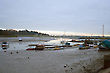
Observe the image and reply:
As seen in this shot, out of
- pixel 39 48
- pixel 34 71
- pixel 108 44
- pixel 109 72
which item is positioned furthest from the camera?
pixel 39 48

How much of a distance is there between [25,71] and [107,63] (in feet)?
25.4

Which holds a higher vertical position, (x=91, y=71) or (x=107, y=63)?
(x=107, y=63)

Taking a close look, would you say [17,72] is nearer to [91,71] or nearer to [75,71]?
[75,71]

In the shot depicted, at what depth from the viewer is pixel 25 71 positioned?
11.5 meters

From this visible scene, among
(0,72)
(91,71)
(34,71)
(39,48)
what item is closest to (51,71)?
(34,71)

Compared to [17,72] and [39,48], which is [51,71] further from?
[39,48]

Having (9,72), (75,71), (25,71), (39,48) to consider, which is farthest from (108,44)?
(39,48)

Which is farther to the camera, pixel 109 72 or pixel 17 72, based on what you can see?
pixel 17 72

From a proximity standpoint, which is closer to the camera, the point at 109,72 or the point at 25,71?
the point at 109,72

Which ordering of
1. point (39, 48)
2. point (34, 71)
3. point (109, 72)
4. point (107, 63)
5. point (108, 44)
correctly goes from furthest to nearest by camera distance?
point (39, 48) → point (108, 44) → point (34, 71) → point (107, 63) → point (109, 72)

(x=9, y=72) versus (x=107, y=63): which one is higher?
(x=107, y=63)

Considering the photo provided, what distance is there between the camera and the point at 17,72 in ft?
36.5

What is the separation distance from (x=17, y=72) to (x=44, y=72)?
8.32 feet

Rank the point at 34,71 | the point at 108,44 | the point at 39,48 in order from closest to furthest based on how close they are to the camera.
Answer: the point at 34,71, the point at 108,44, the point at 39,48
